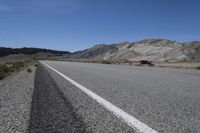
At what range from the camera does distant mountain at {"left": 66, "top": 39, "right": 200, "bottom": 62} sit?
90.5 meters

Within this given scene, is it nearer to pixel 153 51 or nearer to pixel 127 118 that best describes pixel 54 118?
A: pixel 127 118

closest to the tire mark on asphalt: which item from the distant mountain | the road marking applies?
the road marking

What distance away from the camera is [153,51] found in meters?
113

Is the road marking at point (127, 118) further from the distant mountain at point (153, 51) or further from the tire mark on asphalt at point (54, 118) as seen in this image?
the distant mountain at point (153, 51)

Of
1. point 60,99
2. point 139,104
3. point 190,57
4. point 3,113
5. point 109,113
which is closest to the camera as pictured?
point 109,113

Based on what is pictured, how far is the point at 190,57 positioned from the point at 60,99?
81.6m

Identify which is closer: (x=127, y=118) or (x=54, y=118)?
(x=127, y=118)

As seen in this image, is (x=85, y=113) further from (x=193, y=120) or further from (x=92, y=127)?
(x=193, y=120)

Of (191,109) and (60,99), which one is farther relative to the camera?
(60,99)

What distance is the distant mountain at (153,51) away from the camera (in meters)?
90.5

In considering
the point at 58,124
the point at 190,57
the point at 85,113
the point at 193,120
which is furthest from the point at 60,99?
the point at 190,57

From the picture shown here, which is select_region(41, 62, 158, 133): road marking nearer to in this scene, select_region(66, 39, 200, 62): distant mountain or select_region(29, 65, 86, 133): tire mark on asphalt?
select_region(29, 65, 86, 133): tire mark on asphalt

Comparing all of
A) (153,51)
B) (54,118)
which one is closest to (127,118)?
(54,118)

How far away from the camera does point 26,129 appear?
4.73 m
